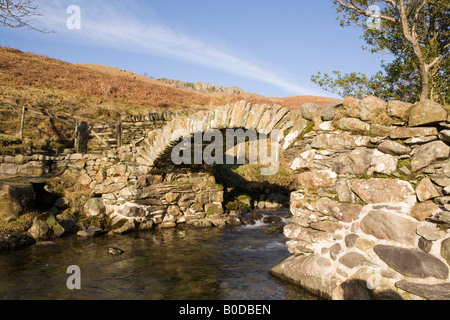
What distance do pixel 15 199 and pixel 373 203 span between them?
28.0 feet

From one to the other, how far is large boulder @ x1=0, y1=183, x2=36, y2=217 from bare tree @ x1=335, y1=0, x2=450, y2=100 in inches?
391

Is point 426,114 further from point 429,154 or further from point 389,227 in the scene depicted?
point 389,227

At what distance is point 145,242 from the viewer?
776 cm

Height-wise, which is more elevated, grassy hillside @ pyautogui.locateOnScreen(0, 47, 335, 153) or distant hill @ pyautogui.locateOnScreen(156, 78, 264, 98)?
distant hill @ pyautogui.locateOnScreen(156, 78, 264, 98)

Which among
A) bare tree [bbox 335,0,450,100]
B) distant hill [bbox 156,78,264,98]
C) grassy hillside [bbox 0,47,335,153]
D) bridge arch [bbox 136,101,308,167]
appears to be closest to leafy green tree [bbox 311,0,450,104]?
bare tree [bbox 335,0,450,100]

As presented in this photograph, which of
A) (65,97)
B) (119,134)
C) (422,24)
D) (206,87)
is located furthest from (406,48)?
(206,87)

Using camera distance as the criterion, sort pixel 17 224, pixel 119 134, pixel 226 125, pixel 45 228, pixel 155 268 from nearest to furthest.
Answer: pixel 155 268 < pixel 226 125 < pixel 17 224 < pixel 45 228 < pixel 119 134

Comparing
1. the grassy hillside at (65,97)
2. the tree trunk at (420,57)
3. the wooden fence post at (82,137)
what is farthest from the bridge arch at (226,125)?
the grassy hillside at (65,97)

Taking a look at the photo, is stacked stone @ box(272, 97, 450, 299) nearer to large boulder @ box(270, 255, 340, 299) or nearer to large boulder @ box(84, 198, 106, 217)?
large boulder @ box(270, 255, 340, 299)

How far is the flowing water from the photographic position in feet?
14.5

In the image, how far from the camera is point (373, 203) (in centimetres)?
361

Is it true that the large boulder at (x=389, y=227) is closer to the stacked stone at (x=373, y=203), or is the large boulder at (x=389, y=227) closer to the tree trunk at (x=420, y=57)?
the stacked stone at (x=373, y=203)

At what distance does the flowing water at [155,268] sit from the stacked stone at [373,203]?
0.73 meters
